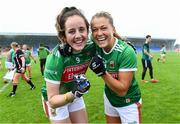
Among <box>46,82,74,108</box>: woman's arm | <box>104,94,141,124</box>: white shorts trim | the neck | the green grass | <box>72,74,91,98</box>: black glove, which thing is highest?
the neck

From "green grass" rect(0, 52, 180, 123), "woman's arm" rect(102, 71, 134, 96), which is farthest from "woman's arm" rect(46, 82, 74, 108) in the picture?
"green grass" rect(0, 52, 180, 123)

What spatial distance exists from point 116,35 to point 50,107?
4.78 ft

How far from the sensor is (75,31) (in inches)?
162

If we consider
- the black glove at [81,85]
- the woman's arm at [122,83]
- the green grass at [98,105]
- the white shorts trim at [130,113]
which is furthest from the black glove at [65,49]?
the green grass at [98,105]

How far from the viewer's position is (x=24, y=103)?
11906 mm

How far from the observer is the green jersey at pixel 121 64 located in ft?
14.9

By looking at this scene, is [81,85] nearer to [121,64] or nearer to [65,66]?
[65,66]

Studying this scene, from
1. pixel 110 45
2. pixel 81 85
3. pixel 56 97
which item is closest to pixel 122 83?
pixel 110 45

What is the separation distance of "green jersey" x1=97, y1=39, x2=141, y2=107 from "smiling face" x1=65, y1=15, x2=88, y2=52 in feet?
2.07

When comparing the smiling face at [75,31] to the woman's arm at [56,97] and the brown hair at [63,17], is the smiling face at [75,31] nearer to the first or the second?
the brown hair at [63,17]

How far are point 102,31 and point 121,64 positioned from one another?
0.54m

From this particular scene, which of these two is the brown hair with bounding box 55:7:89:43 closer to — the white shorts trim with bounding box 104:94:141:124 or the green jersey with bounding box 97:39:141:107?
the green jersey with bounding box 97:39:141:107

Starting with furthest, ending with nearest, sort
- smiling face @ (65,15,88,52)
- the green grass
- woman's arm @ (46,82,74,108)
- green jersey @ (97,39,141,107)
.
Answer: the green grass
green jersey @ (97,39,141,107)
woman's arm @ (46,82,74,108)
smiling face @ (65,15,88,52)

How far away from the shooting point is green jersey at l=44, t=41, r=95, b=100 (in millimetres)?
4246
